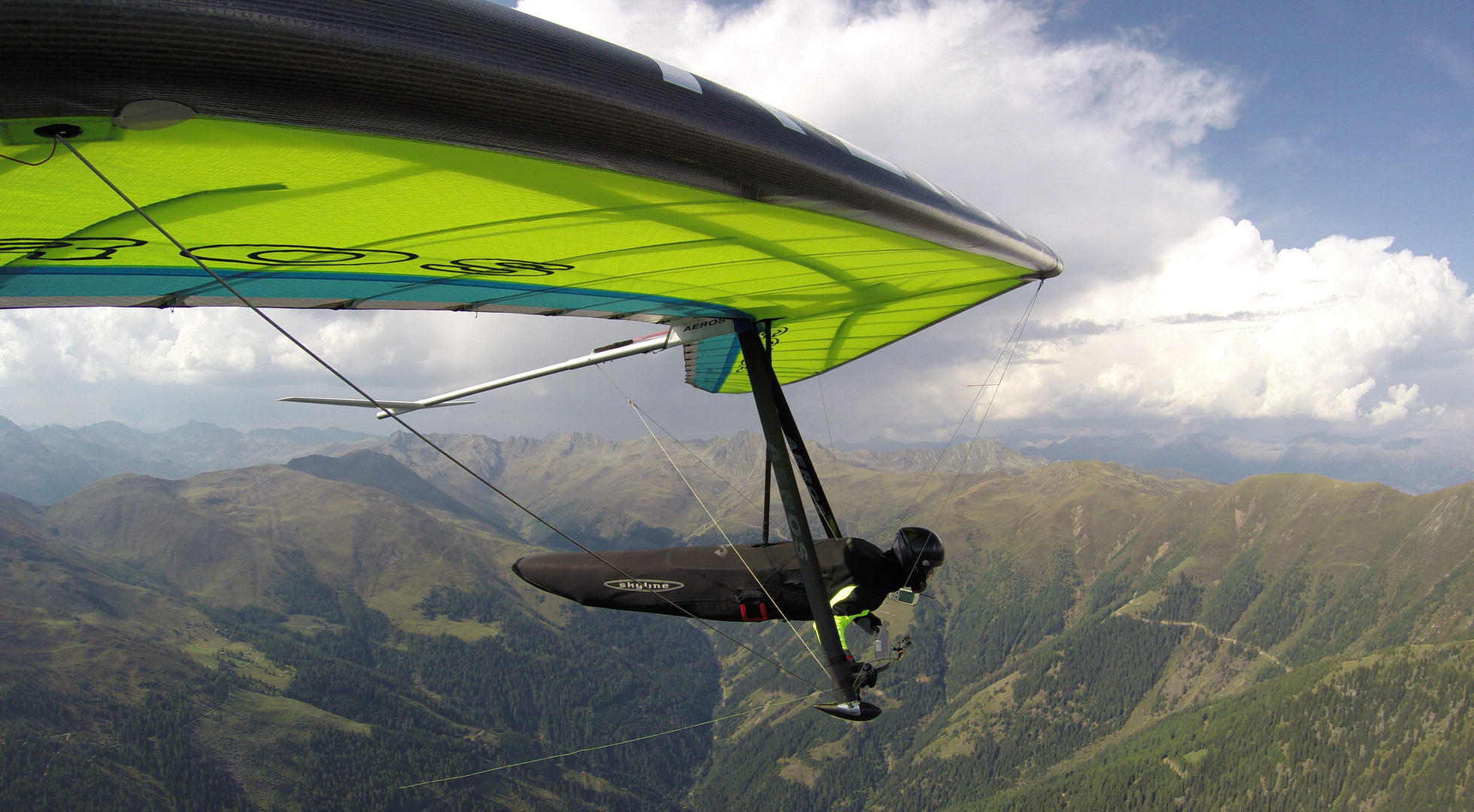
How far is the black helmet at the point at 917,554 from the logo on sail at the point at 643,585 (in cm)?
209

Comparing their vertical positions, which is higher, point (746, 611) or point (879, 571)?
point (879, 571)

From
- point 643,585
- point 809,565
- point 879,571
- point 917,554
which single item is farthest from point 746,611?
point 917,554

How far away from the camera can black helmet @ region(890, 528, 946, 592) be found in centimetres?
564

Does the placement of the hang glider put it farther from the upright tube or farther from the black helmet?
the black helmet

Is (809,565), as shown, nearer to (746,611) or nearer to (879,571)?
(879,571)

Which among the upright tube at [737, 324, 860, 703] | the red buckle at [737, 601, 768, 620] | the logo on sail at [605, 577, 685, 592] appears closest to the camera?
the upright tube at [737, 324, 860, 703]

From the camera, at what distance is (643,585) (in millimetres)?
6730

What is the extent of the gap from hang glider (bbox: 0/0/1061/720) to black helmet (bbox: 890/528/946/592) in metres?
1.03

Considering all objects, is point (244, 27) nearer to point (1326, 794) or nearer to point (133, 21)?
point (133, 21)

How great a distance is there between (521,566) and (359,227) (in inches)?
226

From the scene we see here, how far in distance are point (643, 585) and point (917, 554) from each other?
8.68 feet

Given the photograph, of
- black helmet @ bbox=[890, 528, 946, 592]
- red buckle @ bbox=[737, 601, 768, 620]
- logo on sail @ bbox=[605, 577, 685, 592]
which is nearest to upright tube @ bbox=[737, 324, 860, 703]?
black helmet @ bbox=[890, 528, 946, 592]

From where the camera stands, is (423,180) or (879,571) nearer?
(423,180)

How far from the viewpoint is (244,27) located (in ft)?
4.05
